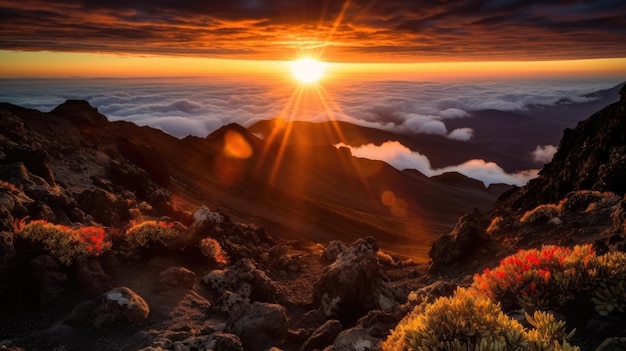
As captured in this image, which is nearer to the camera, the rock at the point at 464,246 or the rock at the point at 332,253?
the rock at the point at 464,246

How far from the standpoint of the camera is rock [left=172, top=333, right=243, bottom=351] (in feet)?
21.6

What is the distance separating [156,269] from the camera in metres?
10.6

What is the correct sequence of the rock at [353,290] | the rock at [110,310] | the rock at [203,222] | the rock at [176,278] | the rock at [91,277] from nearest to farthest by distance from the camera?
the rock at [110,310]
the rock at [91,277]
the rock at [176,278]
the rock at [353,290]
the rock at [203,222]

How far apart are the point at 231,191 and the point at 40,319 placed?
42185 mm

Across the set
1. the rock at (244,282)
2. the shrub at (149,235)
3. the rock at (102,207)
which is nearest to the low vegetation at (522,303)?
the rock at (244,282)

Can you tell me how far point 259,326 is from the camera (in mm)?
7980

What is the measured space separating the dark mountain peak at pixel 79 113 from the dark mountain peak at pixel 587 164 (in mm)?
35432

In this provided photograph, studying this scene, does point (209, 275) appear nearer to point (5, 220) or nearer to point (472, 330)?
point (5, 220)

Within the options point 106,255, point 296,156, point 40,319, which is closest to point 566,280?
point 40,319

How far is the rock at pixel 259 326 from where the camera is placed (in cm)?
775

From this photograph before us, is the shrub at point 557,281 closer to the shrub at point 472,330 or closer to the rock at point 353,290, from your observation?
the shrub at point 472,330

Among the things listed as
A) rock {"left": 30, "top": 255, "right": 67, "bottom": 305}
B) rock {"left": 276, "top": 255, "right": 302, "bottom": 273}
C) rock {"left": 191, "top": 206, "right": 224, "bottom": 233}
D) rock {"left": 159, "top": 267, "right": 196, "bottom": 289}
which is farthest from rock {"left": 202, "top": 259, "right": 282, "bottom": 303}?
rock {"left": 276, "top": 255, "right": 302, "bottom": 273}

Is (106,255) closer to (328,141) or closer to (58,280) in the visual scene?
(58,280)

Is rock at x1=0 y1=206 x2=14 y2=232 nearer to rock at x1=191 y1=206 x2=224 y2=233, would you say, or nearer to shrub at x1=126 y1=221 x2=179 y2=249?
shrub at x1=126 y1=221 x2=179 y2=249
